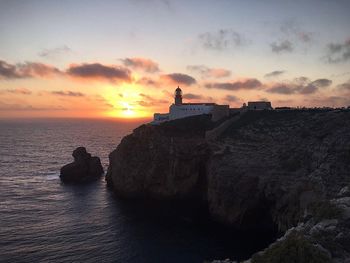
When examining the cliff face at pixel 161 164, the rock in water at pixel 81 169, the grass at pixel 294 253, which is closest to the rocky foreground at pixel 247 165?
the cliff face at pixel 161 164

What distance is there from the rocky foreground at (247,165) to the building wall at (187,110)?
686 centimetres

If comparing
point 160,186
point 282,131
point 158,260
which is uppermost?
point 282,131

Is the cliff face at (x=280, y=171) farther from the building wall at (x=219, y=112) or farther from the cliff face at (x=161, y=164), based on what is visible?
the building wall at (x=219, y=112)

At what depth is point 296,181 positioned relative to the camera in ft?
179

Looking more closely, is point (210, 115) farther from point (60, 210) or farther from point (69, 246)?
point (69, 246)

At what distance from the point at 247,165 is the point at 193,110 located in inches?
1428

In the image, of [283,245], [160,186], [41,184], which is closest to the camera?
[283,245]

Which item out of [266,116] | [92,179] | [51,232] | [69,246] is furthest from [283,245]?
[92,179]

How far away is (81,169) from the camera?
3460 inches

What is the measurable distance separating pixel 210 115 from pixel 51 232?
48986 millimetres

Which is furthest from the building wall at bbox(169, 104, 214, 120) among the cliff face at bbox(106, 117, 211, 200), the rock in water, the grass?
the grass

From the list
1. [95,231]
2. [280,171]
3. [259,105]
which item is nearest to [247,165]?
[280,171]

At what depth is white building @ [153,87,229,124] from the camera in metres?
87.8

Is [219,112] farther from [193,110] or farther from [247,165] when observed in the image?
[247,165]
